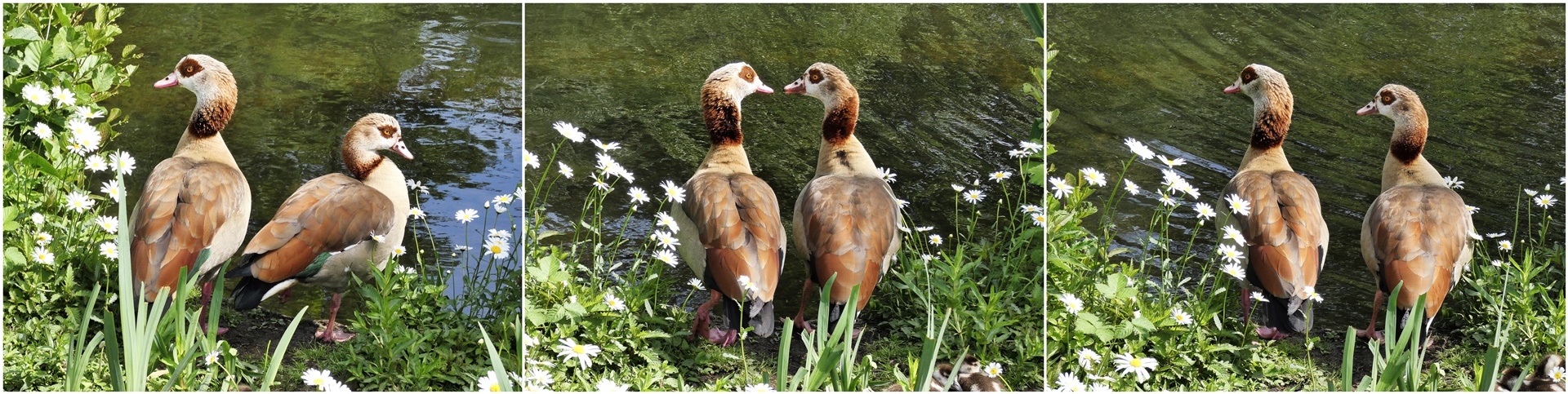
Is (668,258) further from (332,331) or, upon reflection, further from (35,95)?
(35,95)

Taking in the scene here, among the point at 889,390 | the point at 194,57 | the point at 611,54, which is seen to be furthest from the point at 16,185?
the point at 889,390

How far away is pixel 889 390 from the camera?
2.79 meters

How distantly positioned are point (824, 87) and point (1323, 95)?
1.18m

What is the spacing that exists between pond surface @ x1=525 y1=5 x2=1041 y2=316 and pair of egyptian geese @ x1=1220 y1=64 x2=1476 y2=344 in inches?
21.1

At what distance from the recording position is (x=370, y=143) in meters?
2.74

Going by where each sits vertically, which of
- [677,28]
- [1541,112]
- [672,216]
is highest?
[677,28]

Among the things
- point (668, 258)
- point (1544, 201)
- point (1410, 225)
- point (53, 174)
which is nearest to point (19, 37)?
point (53, 174)

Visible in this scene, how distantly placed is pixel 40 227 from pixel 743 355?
5.42 feet

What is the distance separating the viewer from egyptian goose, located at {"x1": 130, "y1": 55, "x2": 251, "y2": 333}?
104 inches

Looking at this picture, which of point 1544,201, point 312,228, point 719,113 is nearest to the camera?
point 312,228

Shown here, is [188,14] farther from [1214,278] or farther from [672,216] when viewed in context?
[1214,278]

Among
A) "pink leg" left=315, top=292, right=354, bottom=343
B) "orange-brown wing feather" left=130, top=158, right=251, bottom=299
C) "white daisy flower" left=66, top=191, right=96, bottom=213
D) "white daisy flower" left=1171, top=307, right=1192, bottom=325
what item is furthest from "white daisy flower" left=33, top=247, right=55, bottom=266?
"white daisy flower" left=1171, top=307, right=1192, bottom=325

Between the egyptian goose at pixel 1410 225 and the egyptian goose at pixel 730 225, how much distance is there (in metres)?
1.39

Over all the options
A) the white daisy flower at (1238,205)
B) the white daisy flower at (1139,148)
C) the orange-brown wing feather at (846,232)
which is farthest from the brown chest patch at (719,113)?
the white daisy flower at (1238,205)
